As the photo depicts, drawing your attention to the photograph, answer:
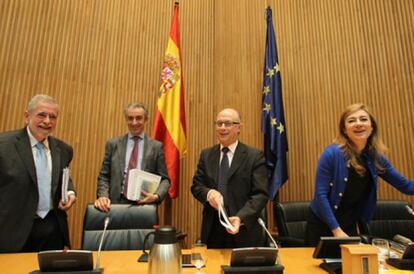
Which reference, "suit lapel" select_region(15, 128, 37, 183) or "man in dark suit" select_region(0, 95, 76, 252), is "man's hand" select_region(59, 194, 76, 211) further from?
"suit lapel" select_region(15, 128, 37, 183)

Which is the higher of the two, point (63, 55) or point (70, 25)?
point (70, 25)

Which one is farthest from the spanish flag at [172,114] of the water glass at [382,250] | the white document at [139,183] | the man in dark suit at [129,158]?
the water glass at [382,250]

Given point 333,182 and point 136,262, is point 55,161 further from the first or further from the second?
point 333,182

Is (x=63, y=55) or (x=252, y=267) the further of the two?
(x=63, y=55)

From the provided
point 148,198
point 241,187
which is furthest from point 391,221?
point 148,198

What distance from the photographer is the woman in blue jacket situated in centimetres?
210

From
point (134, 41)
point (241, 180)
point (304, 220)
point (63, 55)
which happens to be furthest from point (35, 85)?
point (304, 220)

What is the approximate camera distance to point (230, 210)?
2182 mm

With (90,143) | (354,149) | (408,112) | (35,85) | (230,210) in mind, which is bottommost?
(230,210)

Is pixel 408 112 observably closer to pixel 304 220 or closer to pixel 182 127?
pixel 304 220

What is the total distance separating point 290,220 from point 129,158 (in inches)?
63.9

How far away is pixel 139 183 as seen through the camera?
2.50 m

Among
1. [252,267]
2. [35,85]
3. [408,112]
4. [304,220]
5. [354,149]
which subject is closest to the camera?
[252,267]

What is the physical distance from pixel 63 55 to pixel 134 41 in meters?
0.88
